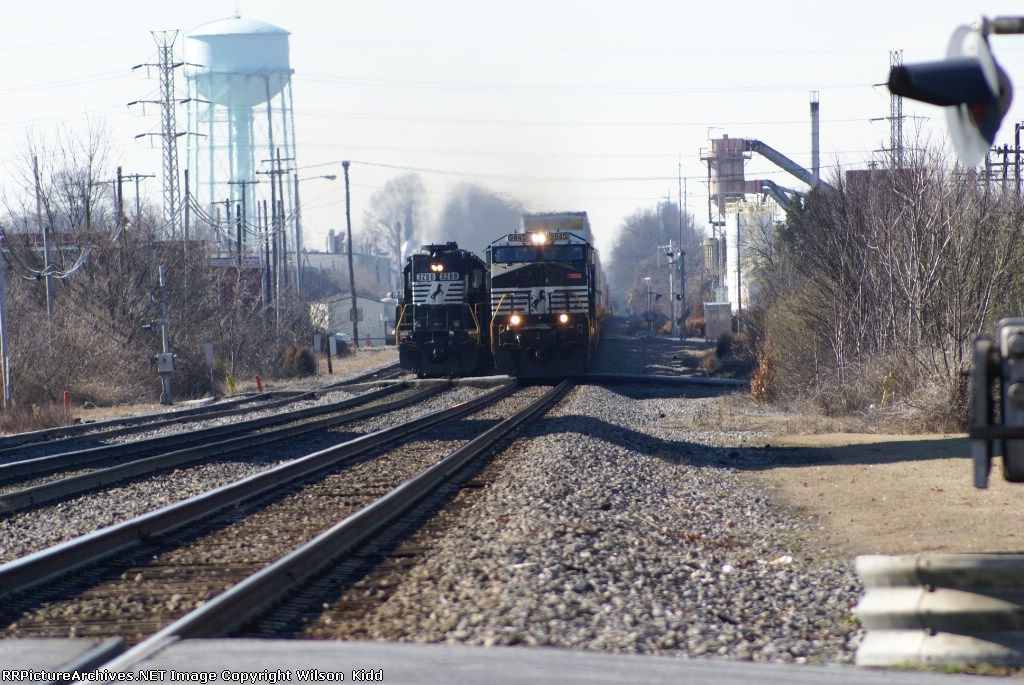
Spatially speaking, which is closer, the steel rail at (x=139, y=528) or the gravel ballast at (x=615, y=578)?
the gravel ballast at (x=615, y=578)

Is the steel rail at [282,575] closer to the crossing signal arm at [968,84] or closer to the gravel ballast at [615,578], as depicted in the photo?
the gravel ballast at [615,578]

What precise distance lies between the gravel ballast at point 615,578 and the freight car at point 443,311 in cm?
1856

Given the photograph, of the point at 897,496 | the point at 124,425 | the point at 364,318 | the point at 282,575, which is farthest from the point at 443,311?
the point at 364,318

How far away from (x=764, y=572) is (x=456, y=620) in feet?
8.57

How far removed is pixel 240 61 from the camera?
9781 centimetres

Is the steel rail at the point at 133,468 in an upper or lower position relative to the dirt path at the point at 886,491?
upper

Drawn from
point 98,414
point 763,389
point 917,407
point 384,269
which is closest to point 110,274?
point 98,414

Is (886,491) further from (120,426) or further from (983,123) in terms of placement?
(120,426)

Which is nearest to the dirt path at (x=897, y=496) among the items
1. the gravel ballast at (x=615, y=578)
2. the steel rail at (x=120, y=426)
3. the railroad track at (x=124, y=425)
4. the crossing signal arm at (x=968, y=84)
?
the gravel ballast at (x=615, y=578)

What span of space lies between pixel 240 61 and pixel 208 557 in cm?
9656

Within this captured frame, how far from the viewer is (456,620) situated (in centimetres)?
578

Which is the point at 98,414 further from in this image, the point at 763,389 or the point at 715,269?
the point at 715,269

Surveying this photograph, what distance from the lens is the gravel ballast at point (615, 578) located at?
5.56m

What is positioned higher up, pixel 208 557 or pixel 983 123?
pixel 983 123
